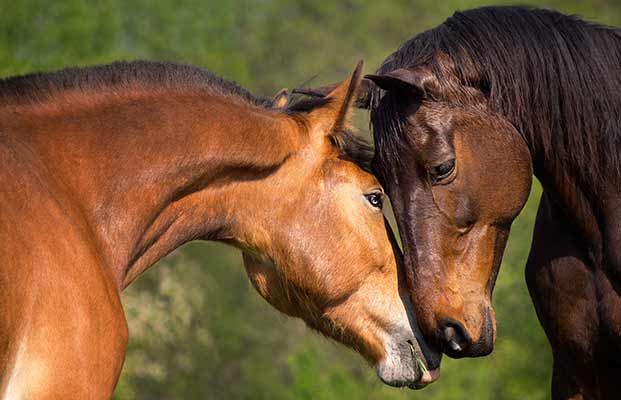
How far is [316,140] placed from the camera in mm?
5211

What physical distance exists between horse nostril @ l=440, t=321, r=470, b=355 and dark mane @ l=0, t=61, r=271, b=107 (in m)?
1.45

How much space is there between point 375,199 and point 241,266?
23724 mm

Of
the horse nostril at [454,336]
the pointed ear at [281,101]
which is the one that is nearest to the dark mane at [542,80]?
the pointed ear at [281,101]

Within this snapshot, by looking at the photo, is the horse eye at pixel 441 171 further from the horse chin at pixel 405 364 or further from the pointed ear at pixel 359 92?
the horse chin at pixel 405 364

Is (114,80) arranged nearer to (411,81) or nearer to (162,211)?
(162,211)

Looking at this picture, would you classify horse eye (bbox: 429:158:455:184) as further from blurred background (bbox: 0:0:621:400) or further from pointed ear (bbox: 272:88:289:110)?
blurred background (bbox: 0:0:621:400)

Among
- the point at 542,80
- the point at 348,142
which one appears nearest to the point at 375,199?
the point at 348,142

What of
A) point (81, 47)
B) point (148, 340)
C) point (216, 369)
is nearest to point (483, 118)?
point (148, 340)

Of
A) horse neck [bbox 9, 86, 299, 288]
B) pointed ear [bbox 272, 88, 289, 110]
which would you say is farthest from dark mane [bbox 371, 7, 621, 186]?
horse neck [bbox 9, 86, 299, 288]

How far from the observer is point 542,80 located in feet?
17.4

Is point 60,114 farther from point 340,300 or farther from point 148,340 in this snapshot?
point 148,340

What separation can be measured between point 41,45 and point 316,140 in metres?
20.8

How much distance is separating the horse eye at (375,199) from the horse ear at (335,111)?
360 mm

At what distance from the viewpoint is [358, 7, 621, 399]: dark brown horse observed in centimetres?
Answer: 525
